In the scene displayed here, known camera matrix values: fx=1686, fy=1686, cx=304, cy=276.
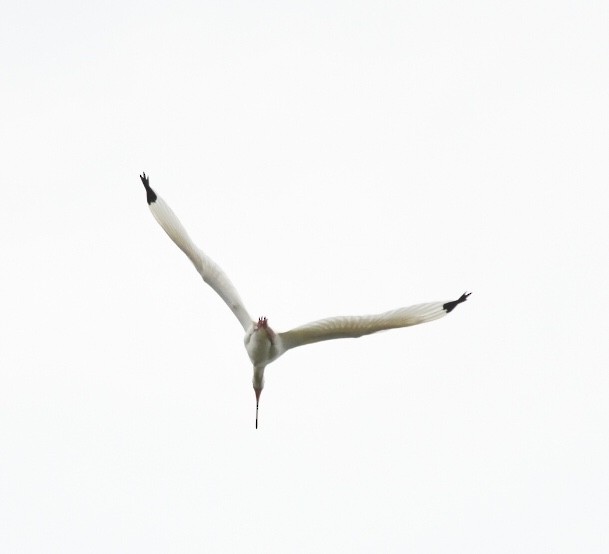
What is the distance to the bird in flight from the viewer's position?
2983 centimetres

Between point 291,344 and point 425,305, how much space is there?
255 centimetres

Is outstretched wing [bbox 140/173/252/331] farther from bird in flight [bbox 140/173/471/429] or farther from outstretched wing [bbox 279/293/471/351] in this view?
outstretched wing [bbox 279/293/471/351]

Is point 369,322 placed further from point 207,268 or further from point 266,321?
point 207,268

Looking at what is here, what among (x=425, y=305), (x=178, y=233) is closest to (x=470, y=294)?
(x=425, y=305)

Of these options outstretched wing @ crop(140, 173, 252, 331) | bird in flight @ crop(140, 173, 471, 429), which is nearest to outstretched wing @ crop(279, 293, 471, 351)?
bird in flight @ crop(140, 173, 471, 429)

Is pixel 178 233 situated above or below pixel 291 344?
above

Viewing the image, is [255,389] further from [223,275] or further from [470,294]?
[470,294]

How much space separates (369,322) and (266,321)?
5.98 feet

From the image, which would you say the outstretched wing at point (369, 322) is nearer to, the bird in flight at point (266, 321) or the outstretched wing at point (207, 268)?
the bird in flight at point (266, 321)

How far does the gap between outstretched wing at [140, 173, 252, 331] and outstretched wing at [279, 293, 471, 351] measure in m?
1.23

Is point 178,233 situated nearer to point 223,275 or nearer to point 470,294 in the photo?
point 223,275

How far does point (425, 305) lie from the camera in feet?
98.3

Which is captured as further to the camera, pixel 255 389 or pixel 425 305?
pixel 255 389

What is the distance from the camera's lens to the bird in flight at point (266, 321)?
2983 cm
